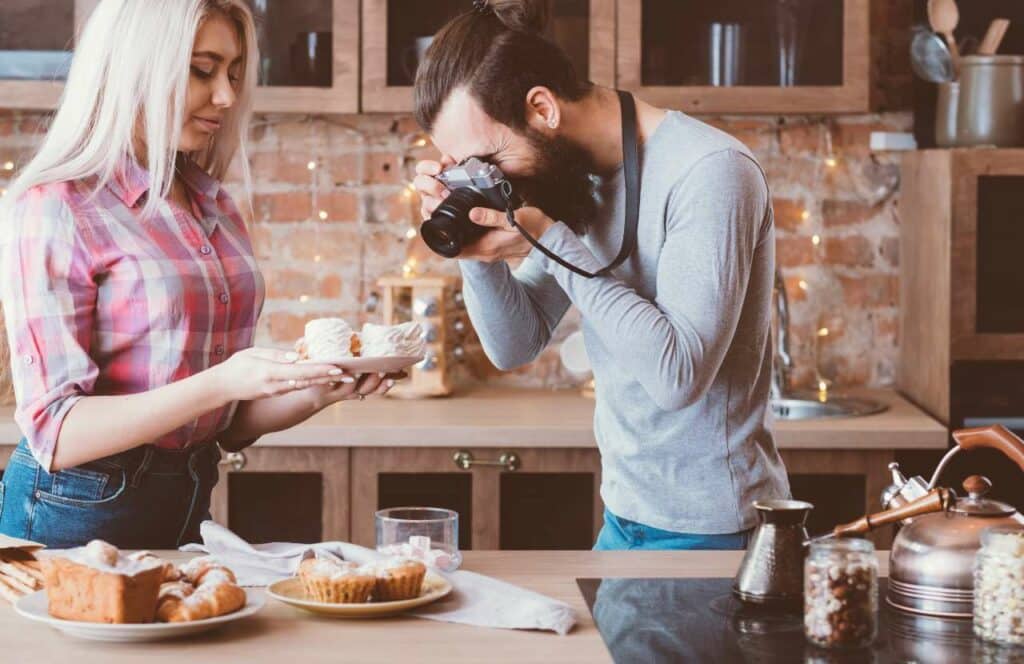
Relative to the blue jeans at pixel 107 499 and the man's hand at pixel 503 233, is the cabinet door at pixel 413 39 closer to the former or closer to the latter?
the man's hand at pixel 503 233

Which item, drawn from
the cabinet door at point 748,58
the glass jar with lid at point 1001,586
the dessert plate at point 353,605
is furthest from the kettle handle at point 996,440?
the cabinet door at point 748,58

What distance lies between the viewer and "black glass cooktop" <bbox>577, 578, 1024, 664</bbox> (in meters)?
1.26

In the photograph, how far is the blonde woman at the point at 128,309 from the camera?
1.68m

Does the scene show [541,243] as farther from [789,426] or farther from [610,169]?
[789,426]

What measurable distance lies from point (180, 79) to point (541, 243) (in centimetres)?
54

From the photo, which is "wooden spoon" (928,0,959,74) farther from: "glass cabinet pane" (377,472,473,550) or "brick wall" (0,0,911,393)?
"glass cabinet pane" (377,472,473,550)

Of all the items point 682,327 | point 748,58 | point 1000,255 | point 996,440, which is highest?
point 748,58

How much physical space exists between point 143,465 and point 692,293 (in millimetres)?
745

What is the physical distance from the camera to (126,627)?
4.13 ft

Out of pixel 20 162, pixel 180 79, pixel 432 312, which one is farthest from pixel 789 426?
pixel 20 162

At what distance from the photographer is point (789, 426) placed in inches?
104

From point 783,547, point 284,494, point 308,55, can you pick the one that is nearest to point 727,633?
point 783,547

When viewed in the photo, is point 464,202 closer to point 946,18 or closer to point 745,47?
point 745,47

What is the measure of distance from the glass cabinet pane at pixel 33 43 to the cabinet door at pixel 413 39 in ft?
2.13
